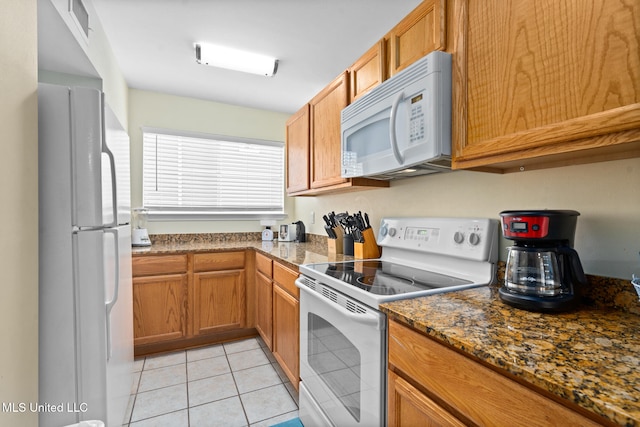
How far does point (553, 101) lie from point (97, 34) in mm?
2385

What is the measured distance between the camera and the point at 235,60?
2232 mm

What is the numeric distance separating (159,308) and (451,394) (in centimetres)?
241

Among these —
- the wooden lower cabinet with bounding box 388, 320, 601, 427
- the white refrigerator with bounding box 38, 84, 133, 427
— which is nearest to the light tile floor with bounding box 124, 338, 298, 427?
the white refrigerator with bounding box 38, 84, 133, 427

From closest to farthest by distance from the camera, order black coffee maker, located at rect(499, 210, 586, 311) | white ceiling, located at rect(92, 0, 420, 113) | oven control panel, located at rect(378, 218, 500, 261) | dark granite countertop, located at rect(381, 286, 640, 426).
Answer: dark granite countertop, located at rect(381, 286, 640, 426)
black coffee maker, located at rect(499, 210, 586, 311)
oven control panel, located at rect(378, 218, 500, 261)
white ceiling, located at rect(92, 0, 420, 113)

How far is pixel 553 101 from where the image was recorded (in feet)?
2.80

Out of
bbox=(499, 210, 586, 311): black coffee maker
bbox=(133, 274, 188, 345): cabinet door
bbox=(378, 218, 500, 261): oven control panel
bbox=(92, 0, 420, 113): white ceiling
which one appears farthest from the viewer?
bbox=(133, 274, 188, 345): cabinet door

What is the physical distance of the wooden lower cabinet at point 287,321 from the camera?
1.78m

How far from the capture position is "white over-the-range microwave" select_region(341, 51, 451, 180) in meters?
1.18

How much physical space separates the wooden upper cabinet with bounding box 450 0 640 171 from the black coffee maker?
21 centimetres

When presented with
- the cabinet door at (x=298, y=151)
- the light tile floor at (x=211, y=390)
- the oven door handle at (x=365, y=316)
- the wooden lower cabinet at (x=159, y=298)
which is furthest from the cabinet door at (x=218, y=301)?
the oven door handle at (x=365, y=316)

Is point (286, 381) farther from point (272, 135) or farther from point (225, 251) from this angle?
point (272, 135)

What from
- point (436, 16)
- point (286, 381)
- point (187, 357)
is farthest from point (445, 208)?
point (187, 357)

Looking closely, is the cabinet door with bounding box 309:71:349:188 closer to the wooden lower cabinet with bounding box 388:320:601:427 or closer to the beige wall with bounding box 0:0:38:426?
the wooden lower cabinet with bounding box 388:320:601:427

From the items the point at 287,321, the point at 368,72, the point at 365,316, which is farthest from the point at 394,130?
the point at 287,321
